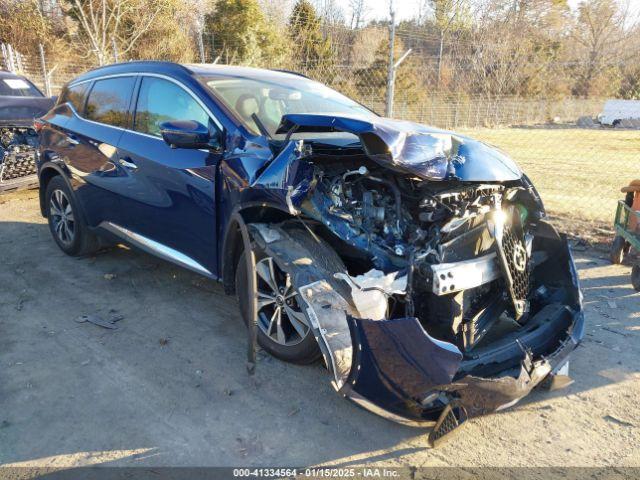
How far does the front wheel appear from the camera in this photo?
126 inches

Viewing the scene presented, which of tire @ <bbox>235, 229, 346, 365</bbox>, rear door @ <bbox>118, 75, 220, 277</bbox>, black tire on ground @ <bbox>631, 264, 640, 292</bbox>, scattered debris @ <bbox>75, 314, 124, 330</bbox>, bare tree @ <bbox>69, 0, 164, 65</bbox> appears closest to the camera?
tire @ <bbox>235, 229, 346, 365</bbox>

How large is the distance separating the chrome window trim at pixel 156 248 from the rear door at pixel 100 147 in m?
0.09

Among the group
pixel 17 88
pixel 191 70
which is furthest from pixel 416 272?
pixel 17 88

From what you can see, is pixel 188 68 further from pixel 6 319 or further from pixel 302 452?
pixel 302 452

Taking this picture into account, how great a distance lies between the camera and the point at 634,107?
3197 centimetres

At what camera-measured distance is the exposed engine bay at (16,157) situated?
774 centimetres

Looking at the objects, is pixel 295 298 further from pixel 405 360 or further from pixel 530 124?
pixel 530 124

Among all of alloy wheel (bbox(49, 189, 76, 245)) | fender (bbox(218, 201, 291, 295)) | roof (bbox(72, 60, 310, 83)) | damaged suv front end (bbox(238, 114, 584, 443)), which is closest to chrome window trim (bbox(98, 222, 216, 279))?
fender (bbox(218, 201, 291, 295))

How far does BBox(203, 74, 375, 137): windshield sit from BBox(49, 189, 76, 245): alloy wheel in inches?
92.5

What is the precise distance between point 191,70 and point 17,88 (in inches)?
268

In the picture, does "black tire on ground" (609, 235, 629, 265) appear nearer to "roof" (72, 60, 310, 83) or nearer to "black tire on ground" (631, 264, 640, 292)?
"black tire on ground" (631, 264, 640, 292)

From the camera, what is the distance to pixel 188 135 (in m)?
3.43

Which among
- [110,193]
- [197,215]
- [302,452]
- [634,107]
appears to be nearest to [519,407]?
[302,452]

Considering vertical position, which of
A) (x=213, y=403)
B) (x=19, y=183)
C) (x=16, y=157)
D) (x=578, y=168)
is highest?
(x=16, y=157)
